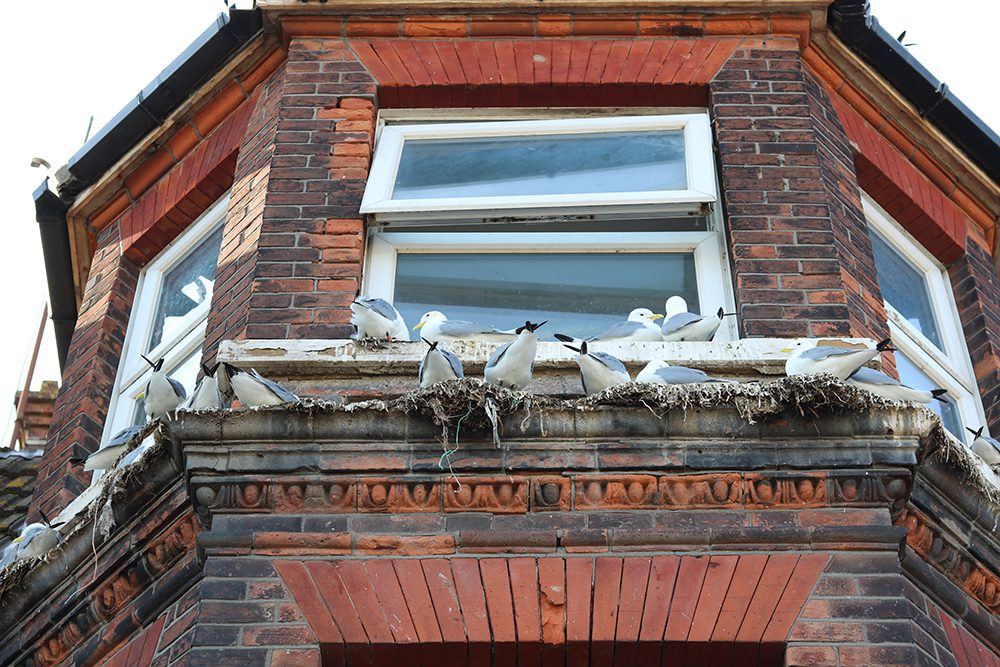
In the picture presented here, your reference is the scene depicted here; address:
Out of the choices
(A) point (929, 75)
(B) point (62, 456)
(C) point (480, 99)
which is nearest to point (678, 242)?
(C) point (480, 99)

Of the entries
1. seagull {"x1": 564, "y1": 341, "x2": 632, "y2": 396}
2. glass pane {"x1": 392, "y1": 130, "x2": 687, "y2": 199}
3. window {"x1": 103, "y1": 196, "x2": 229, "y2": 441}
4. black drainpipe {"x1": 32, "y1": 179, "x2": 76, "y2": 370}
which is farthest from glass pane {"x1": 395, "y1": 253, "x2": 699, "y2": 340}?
black drainpipe {"x1": 32, "y1": 179, "x2": 76, "y2": 370}

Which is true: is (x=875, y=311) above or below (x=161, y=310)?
below

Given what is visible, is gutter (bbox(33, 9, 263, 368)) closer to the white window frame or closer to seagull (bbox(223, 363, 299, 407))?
the white window frame

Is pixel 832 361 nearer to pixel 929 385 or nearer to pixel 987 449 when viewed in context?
pixel 987 449

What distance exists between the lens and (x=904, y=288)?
29.8 feet

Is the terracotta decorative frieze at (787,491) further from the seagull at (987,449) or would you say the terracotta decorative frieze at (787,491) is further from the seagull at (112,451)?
the seagull at (112,451)

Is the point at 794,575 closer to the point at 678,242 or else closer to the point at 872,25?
the point at 678,242

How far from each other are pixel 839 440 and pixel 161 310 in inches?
178

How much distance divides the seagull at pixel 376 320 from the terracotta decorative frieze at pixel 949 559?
236 cm

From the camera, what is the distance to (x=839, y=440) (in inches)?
249

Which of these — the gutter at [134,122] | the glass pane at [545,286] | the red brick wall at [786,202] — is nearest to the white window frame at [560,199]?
the red brick wall at [786,202]

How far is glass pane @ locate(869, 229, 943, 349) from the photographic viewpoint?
350 inches

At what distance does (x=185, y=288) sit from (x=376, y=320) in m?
2.54

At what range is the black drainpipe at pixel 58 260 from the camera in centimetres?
980
